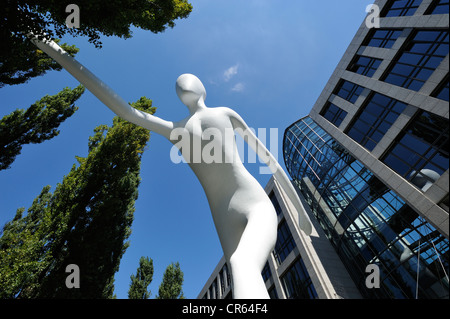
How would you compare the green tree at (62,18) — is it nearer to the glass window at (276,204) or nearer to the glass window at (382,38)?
the glass window at (382,38)

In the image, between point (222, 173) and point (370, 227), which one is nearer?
point (222, 173)

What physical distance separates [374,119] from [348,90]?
377 centimetres

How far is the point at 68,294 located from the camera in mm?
7906

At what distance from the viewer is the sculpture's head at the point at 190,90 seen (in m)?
3.84

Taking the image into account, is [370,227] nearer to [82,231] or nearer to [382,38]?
[382,38]

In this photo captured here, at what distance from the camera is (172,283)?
64.7 ft

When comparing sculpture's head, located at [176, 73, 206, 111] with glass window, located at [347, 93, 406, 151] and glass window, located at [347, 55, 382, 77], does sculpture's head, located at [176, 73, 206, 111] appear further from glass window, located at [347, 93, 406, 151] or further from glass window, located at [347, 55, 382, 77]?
glass window, located at [347, 55, 382, 77]

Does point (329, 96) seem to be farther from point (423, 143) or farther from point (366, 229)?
point (366, 229)

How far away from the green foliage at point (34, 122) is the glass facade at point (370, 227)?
15.9 metres

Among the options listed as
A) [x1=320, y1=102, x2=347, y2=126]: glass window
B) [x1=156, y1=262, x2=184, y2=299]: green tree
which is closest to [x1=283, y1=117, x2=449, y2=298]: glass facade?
[x1=320, y1=102, x2=347, y2=126]: glass window

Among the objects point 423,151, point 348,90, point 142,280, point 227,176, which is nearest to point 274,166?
point 227,176

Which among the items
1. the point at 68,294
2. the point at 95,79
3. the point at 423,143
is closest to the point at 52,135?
the point at 68,294

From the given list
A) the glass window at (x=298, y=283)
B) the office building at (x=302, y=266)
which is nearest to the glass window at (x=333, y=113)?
the office building at (x=302, y=266)
